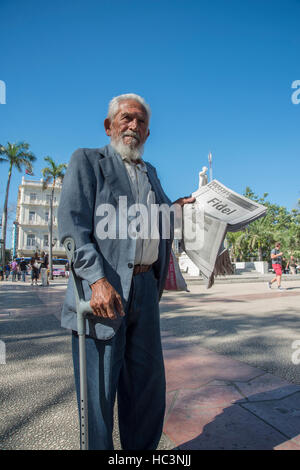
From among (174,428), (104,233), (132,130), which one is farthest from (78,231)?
(174,428)

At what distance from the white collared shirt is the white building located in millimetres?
52663

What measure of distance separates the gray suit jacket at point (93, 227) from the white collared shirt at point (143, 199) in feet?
0.19

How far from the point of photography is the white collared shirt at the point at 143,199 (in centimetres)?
133

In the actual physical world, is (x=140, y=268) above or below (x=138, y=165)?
below

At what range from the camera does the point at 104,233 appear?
1.27m

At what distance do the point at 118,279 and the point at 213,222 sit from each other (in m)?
0.61

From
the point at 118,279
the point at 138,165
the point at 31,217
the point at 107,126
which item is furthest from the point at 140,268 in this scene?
the point at 31,217

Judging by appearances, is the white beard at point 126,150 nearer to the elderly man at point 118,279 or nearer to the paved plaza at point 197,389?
the elderly man at point 118,279

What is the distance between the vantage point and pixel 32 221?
173 feet

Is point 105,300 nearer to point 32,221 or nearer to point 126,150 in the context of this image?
point 126,150

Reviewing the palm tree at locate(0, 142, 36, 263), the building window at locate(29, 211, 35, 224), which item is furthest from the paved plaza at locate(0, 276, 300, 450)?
the building window at locate(29, 211, 35, 224)

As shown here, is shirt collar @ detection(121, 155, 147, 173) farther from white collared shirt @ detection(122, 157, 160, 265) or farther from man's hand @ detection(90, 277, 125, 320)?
man's hand @ detection(90, 277, 125, 320)

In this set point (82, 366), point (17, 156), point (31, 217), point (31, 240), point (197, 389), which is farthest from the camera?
point (31, 217)

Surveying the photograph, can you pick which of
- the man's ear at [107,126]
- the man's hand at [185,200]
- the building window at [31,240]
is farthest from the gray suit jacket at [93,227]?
the building window at [31,240]
